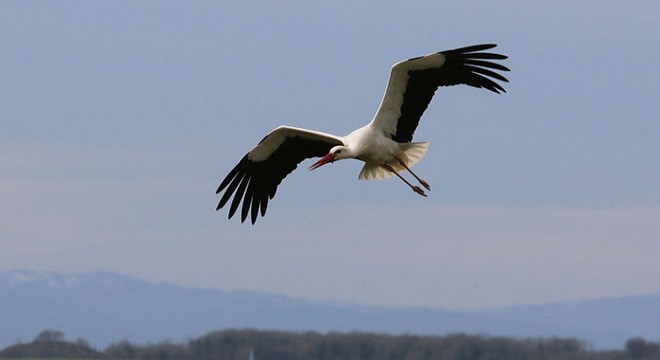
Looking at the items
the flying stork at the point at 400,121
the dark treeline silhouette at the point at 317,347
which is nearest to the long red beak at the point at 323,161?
the flying stork at the point at 400,121

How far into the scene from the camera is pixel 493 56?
46.3ft

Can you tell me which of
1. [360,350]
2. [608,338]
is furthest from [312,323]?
[360,350]

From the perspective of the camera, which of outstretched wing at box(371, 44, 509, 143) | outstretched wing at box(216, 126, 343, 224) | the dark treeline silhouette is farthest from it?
the dark treeline silhouette

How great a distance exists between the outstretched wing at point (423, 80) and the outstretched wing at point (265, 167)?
1.02 meters

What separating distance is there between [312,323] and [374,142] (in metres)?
125

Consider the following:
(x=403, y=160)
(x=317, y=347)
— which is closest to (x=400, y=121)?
(x=403, y=160)

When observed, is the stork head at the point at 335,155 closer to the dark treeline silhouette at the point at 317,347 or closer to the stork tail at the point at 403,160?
the stork tail at the point at 403,160

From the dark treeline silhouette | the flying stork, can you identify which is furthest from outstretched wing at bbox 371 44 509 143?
the dark treeline silhouette

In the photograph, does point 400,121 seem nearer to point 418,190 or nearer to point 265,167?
point 418,190

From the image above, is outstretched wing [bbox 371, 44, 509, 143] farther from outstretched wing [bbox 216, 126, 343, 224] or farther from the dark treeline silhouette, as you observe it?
the dark treeline silhouette

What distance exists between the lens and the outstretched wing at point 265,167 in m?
15.6

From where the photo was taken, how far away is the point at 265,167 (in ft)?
52.4

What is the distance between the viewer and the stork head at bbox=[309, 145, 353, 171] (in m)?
14.6

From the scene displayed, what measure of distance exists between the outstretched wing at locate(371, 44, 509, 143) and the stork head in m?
0.40
